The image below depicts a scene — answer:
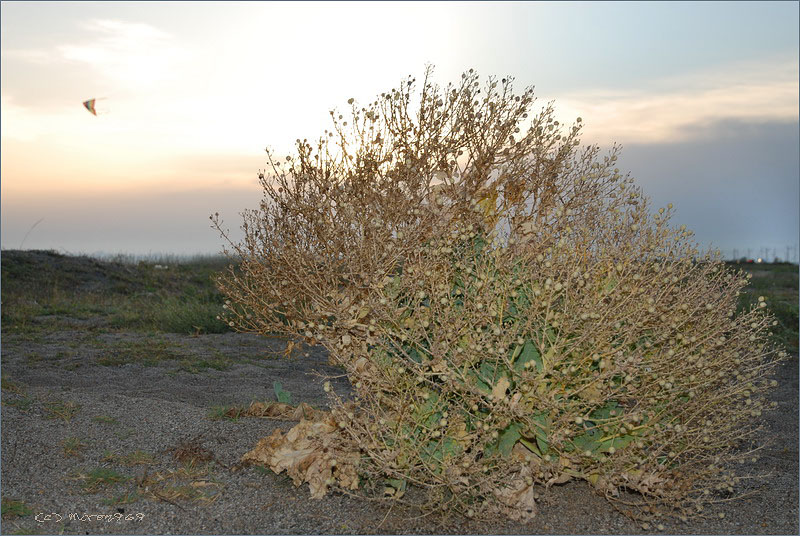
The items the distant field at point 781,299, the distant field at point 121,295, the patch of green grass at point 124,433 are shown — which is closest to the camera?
the patch of green grass at point 124,433

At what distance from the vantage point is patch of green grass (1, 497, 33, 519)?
12.3 ft

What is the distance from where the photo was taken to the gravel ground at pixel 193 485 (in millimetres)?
3768

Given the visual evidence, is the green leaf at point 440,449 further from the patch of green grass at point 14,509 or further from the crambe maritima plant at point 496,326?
the patch of green grass at point 14,509

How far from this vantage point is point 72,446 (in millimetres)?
4711

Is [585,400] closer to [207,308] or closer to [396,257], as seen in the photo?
[396,257]

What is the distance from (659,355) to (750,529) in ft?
4.02

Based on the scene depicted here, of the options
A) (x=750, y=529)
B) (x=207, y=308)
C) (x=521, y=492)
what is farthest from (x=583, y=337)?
(x=207, y=308)

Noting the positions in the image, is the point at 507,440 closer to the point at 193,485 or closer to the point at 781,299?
the point at 193,485

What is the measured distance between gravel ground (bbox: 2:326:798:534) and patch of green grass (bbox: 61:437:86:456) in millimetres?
26

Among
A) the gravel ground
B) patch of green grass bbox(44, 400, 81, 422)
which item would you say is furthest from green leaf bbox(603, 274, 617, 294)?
patch of green grass bbox(44, 400, 81, 422)

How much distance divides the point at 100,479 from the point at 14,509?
50cm

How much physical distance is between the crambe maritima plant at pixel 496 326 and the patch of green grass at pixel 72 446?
4.59 ft

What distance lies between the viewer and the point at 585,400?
3.60 meters

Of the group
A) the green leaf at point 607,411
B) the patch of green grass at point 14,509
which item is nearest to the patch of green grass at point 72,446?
the patch of green grass at point 14,509
